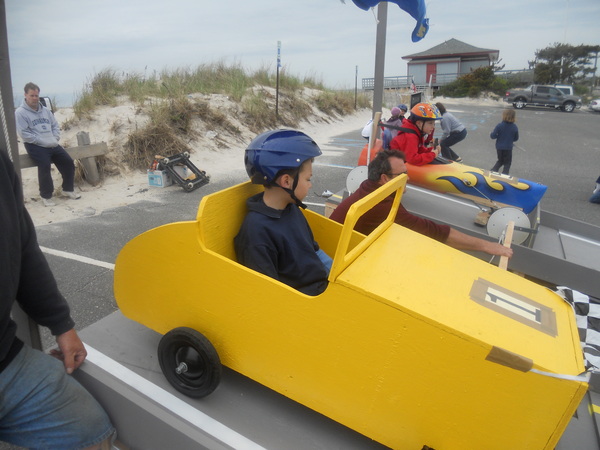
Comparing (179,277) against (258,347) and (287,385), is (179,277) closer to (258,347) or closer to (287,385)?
(258,347)

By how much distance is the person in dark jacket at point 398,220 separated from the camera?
2.75 meters

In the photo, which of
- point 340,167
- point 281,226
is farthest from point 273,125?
point 281,226

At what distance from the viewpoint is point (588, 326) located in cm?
270

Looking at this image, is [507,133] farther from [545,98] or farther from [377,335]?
[545,98]

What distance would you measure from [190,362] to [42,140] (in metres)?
6.13

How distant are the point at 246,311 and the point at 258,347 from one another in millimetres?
167

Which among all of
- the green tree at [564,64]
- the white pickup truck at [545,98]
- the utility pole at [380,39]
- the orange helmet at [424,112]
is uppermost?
the green tree at [564,64]

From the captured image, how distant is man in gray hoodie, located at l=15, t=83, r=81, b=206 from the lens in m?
6.32

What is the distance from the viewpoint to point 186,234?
5.72 ft

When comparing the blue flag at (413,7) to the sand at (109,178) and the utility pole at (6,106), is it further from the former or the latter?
the sand at (109,178)

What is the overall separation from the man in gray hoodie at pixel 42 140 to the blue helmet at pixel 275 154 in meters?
5.88

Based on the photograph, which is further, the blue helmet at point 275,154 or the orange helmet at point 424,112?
the orange helmet at point 424,112

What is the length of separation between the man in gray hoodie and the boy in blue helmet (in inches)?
232

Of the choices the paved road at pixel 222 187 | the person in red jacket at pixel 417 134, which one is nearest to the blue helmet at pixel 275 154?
the paved road at pixel 222 187
